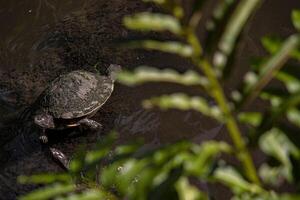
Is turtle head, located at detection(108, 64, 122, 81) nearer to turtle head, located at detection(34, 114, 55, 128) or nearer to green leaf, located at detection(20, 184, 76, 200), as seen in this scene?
turtle head, located at detection(34, 114, 55, 128)

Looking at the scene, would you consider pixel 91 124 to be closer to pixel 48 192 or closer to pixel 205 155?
pixel 48 192

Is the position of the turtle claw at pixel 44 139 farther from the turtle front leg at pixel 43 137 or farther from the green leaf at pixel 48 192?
the green leaf at pixel 48 192

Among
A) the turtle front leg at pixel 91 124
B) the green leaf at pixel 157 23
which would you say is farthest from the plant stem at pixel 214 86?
the turtle front leg at pixel 91 124

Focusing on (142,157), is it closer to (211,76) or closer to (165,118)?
(211,76)

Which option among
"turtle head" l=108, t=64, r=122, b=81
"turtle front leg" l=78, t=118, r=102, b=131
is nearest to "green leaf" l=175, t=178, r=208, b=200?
"turtle front leg" l=78, t=118, r=102, b=131

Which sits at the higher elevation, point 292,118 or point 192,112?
point 292,118

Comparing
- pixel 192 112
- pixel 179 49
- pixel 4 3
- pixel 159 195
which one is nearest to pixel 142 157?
pixel 159 195

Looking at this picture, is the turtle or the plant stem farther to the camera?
the turtle

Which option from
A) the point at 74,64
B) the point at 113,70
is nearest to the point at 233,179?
the point at 113,70
